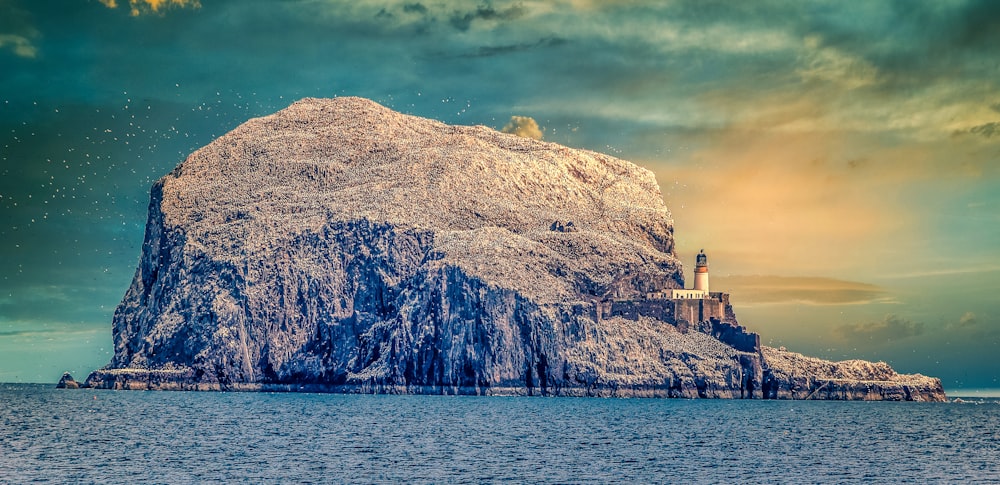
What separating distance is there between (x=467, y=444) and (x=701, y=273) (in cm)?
9597

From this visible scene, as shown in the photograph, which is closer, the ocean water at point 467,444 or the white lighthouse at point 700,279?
the ocean water at point 467,444

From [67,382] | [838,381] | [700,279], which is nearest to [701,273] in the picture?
[700,279]

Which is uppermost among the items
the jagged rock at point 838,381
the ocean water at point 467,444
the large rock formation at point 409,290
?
the large rock formation at point 409,290

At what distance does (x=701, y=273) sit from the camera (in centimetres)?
16375

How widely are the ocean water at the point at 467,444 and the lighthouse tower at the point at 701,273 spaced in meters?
47.0

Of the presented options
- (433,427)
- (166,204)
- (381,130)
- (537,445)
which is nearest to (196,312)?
(166,204)

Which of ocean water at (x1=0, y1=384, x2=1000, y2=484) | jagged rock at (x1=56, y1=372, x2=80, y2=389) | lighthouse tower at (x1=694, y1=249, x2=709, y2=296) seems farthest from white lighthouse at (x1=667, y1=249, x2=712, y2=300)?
jagged rock at (x1=56, y1=372, x2=80, y2=389)

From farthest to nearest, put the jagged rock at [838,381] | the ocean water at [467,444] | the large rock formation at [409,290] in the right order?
the jagged rock at [838,381], the large rock formation at [409,290], the ocean water at [467,444]

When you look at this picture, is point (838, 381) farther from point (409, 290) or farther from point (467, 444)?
point (467, 444)

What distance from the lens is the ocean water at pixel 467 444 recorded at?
192ft

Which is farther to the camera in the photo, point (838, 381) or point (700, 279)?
point (700, 279)

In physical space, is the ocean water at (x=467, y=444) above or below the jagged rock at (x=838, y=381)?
below

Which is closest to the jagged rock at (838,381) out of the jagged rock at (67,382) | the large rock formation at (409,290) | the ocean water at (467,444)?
the large rock formation at (409,290)

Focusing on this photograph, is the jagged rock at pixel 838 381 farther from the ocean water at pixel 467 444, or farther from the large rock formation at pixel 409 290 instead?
the ocean water at pixel 467 444
